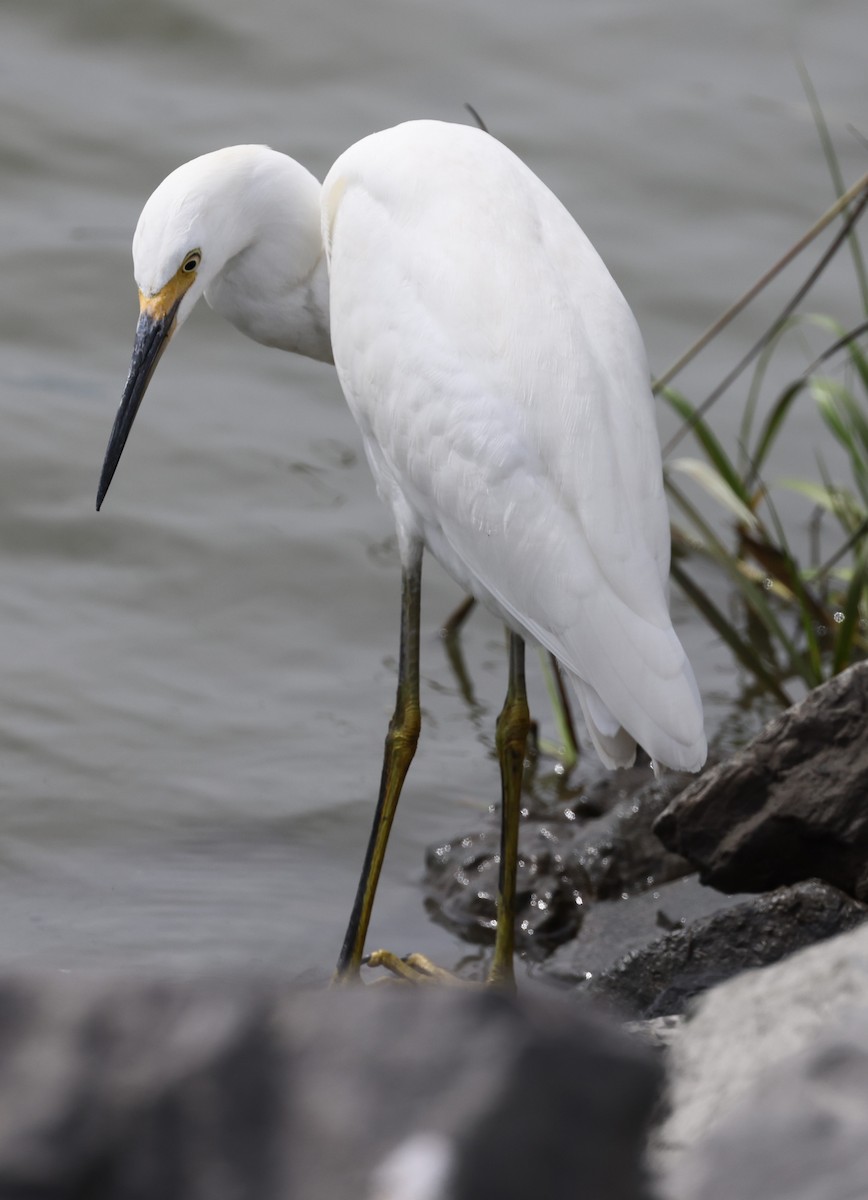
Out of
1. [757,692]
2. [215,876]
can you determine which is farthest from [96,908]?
[757,692]

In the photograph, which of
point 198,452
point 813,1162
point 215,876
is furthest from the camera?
point 198,452

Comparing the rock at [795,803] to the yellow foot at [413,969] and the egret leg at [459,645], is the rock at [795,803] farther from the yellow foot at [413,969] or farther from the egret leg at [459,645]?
the egret leg at [459,645]

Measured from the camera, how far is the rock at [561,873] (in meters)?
3.86

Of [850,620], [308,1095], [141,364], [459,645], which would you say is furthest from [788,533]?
[308,1095]

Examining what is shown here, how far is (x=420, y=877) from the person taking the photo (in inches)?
170

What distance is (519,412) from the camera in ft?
10.3

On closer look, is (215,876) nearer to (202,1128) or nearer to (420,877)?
(420,877)

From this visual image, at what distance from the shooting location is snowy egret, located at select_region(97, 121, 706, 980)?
3.10 metres

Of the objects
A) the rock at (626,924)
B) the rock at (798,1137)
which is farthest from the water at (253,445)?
the rock at (798,1137)

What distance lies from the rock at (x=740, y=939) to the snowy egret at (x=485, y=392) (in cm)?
28

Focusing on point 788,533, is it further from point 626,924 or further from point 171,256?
point 171,256

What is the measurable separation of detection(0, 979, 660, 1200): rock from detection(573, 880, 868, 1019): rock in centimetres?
162

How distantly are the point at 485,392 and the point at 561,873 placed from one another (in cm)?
132

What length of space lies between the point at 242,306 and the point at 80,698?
1.68 m
